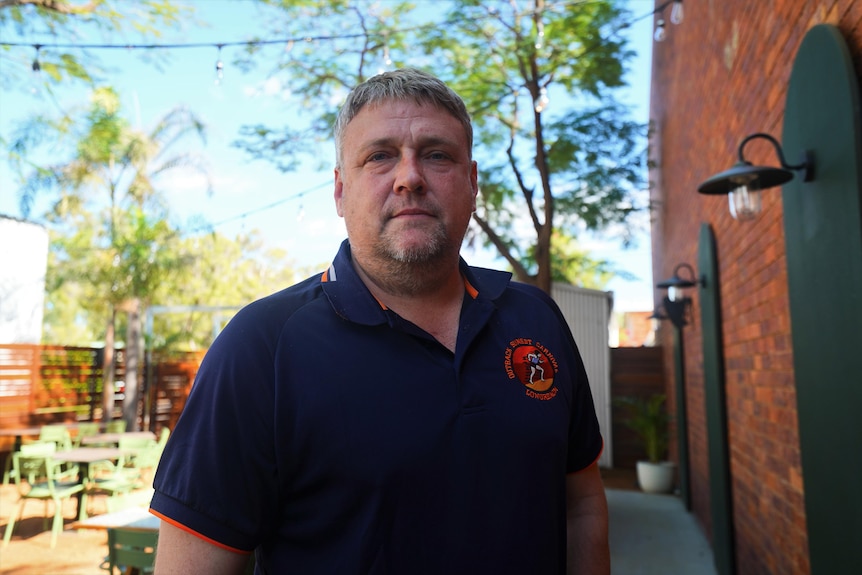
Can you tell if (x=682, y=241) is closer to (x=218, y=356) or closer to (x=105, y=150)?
(x=218, y=356)

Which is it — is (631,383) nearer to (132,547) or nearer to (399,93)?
(132,547)

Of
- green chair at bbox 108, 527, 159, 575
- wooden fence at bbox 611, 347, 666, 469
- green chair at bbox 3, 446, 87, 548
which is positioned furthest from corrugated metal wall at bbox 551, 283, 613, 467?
green chair at bbox 108, 527, 159, 575

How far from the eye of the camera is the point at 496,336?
61.6 inches

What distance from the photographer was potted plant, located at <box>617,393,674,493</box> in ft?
35.5

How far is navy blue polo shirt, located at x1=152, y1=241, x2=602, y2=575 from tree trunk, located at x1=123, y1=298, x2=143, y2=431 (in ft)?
47.3

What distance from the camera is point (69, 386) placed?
1449 centimetres

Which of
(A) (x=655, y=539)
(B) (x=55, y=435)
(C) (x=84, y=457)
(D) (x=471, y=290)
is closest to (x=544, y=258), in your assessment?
(A) (x=655, y=539)

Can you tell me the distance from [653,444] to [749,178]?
9.17m

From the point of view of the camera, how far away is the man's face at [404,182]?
Answer: 1.51 m

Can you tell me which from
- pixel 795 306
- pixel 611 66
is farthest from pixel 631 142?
pixel 795 306

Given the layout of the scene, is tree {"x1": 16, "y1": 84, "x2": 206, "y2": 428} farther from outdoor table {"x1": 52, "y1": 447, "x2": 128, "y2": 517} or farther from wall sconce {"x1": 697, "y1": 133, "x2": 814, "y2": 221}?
wall sconce {"x1": 697, "y1": 133, "x2": 814, "y2": 221}

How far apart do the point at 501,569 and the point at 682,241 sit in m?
8.46

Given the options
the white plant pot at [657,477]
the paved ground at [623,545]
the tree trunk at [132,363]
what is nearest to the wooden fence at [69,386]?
the tree trunk at [132,363]

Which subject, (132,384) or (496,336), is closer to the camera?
(496,336)
